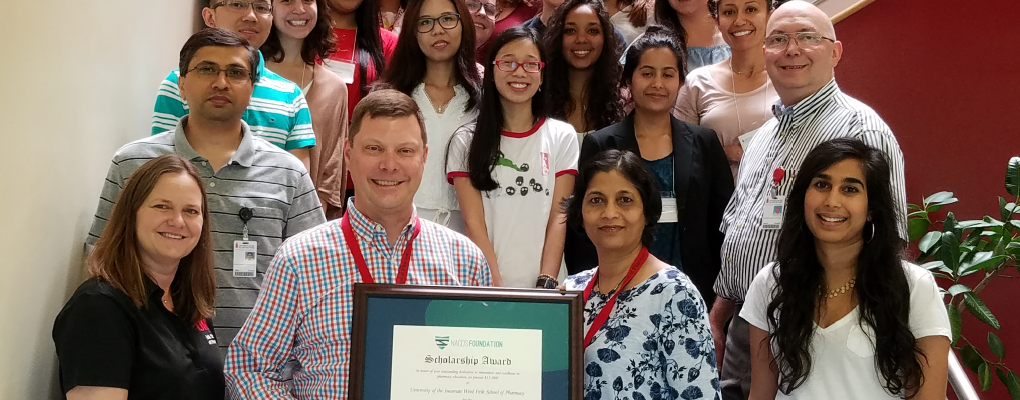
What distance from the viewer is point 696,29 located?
14.2 ft

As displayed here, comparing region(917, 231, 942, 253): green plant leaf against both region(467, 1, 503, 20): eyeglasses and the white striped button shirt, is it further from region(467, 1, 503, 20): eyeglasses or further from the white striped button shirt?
region(467, 1, 503, 20): eyeglasses

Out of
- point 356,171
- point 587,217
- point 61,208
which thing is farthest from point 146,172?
point 587,217

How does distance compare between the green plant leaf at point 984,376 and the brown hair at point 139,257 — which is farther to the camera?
the green plant leaf at point 984,376

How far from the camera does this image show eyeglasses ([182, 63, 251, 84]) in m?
2.91

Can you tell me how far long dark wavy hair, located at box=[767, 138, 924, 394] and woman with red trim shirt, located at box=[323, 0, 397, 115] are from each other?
6.63 feet

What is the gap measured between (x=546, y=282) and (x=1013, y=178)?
1918 mm

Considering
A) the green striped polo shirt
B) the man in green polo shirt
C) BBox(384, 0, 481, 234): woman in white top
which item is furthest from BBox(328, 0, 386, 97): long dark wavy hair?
the green striped polo shirt

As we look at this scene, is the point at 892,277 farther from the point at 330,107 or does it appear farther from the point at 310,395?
the point at 330,107

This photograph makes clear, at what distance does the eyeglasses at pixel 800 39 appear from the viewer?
3.13 meters

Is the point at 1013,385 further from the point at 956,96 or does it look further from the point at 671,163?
the point at 671,163

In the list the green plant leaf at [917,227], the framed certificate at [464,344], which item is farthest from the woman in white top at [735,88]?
the framed certificate at [464,344]

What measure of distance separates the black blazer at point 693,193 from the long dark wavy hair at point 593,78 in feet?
0.92

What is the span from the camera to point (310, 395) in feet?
7.03

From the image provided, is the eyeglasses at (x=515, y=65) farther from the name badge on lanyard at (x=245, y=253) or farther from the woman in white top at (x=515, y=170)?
the name badge on lanyard at (x=245, y=253)
